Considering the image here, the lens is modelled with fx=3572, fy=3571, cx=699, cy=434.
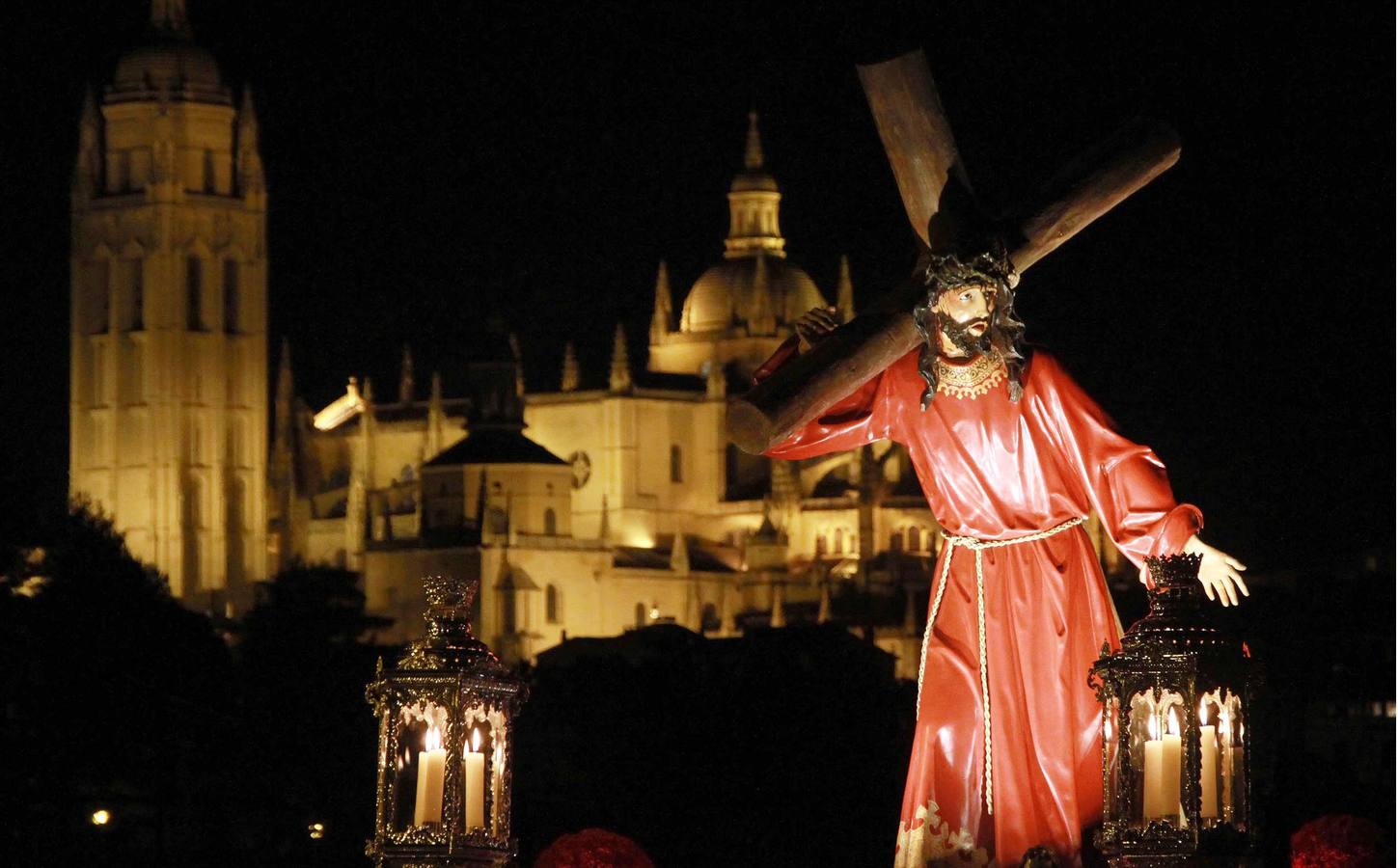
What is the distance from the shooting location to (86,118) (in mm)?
100000

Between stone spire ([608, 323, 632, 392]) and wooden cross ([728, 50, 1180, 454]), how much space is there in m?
85.1

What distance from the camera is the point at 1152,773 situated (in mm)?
9125

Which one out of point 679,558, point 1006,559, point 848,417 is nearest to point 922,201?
point 848,417

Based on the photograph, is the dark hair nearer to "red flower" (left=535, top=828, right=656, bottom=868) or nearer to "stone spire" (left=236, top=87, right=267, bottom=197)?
"red flower" (left=535, top=828, right=656, bottom=868)

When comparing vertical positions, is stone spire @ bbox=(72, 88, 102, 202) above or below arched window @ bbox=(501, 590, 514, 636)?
above

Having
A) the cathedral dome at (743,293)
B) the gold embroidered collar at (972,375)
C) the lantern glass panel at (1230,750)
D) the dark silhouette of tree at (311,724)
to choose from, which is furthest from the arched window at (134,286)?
the lantern glass panel at (1230,750)

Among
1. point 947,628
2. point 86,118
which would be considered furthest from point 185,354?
point 947,628

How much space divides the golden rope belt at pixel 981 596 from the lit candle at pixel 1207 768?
91cm

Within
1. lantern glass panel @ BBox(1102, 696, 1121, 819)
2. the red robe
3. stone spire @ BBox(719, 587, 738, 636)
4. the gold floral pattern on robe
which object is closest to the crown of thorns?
the red robe

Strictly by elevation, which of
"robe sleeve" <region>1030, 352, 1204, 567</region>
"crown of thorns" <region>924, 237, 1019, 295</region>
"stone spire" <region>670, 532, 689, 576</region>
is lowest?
"robe sleeve" <region>1030, 352, 1204, 567</region>

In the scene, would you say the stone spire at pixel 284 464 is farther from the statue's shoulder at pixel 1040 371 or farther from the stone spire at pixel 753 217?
the statue's shoulder at pixel 1040 371

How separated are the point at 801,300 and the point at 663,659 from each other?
1343 inches

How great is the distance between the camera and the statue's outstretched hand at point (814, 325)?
Result: 10.1 metres

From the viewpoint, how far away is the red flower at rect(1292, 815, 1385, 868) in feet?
34.6
